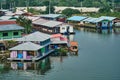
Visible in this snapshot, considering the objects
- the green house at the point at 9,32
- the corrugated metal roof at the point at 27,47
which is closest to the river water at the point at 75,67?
the corrugated metal roof at the point at 27,47

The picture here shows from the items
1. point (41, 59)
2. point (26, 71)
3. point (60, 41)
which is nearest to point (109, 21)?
point (60, 41)

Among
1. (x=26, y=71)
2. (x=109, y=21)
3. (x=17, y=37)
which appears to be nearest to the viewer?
(x=26, y=71)

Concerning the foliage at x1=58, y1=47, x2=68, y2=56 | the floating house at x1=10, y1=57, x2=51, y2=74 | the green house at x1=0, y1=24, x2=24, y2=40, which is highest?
the green house at x1=0, y1=24, x2=24, y2=40

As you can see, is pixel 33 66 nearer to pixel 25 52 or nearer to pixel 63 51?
pixel 25 52

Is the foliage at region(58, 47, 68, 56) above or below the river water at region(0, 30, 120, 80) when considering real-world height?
above

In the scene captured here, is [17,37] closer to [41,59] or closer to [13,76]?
[41,59]

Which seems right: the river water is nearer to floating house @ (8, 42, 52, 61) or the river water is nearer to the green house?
floating house @ (8, 42, 52, 61)

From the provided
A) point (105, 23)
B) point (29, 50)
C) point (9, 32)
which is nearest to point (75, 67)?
point (29, 50)

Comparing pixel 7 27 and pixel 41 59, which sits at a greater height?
pixel 7 27

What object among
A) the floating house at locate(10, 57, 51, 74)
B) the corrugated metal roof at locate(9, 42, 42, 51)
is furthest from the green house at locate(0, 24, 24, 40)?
the floating house at locate(10, 57, 51, 74)
